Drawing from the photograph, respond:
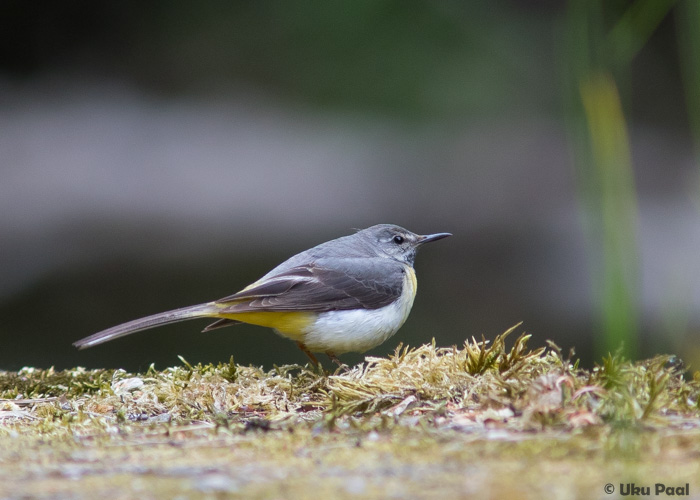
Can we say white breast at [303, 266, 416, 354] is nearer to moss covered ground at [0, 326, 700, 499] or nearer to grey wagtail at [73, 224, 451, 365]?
grey wagtail at [73, 224, 451, 365]

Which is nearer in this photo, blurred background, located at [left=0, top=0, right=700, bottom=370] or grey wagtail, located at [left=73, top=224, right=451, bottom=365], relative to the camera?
grey wagtail, located at [left=73, top=224, right=451, bottom=365]

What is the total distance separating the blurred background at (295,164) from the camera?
12852mm

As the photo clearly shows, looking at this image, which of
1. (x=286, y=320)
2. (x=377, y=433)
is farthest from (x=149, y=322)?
(x=377, y=433)

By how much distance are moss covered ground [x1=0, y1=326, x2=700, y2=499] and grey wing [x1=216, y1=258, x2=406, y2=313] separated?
128 centimetres

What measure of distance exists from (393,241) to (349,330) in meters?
1.56

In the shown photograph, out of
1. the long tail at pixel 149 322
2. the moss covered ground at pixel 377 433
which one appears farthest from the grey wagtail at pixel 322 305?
the moss covered ground at pixel 377 433

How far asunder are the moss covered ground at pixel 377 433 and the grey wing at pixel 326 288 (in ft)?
4.20

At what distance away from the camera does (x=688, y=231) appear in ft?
48.4

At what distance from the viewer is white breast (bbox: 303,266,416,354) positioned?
553 centimetres

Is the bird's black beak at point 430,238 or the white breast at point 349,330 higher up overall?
the bird's black beak at point 430,238

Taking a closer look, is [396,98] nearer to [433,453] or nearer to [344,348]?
[344,348]

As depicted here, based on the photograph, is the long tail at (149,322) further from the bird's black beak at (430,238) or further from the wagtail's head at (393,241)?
the bird's black beak at (430,238)

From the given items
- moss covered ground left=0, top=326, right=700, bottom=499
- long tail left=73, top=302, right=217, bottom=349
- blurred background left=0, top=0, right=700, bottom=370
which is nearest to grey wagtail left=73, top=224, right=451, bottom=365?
long tail left=73, top=302, right=217, bottom=349

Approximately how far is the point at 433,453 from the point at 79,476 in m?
1.05
